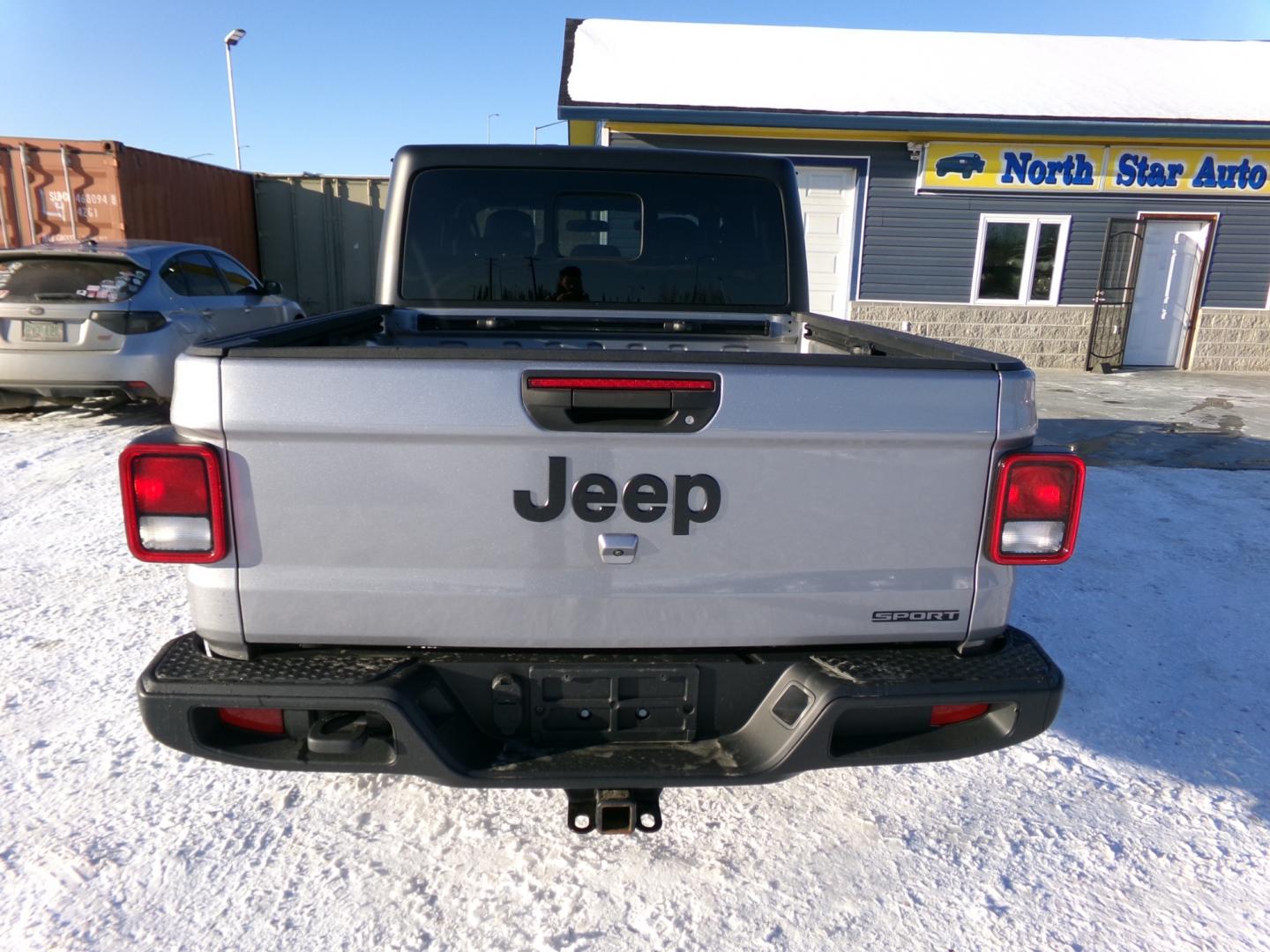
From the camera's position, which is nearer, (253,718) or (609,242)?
(253,718)

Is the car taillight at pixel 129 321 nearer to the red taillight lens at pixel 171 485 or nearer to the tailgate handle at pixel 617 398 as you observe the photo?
the red taillight lens at pixel 171 485

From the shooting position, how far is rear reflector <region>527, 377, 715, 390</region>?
186 cm

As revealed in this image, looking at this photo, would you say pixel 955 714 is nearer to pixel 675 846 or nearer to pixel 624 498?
pixel 675 846

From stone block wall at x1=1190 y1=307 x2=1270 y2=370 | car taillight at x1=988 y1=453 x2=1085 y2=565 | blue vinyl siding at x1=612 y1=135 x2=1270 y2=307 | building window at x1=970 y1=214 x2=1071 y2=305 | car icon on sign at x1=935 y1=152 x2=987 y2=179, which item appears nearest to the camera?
car taillight at x1=988 y1=453 x2=1085 y2=565

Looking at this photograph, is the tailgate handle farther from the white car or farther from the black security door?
the black security door

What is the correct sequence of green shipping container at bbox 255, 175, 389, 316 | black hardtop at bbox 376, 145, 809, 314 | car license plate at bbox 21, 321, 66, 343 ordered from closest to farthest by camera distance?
black hardtop at bbox 376, 145, 809, 314 → car license plate at bbox 21, 321, 66, 343 → green shipping container at bbox 255, 175, 389, 316

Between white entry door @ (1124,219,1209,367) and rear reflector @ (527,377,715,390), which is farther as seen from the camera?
white entry door @ (1124,219,1209,367)

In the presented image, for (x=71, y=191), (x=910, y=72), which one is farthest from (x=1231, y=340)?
(x=71, y=191)

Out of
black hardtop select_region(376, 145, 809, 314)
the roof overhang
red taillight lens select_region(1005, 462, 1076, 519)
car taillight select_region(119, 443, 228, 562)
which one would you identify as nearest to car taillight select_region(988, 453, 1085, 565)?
red taillight lens select_region(1005, 462, 1076, 519)

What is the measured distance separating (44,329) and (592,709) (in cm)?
699

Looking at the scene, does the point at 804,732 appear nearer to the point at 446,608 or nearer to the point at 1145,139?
the point at 446,608

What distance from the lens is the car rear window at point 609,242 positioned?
3.44 metres

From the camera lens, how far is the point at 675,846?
8.20ft

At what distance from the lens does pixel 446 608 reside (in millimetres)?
1978
